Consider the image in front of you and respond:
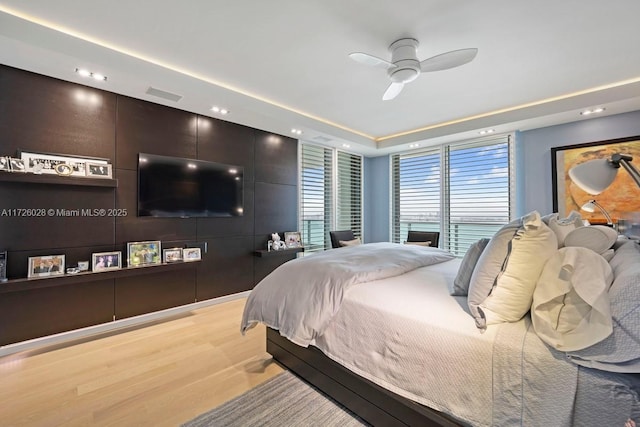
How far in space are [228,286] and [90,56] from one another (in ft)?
9.53

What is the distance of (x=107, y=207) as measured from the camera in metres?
2.99

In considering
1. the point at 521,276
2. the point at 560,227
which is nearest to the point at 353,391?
the point at 521,276

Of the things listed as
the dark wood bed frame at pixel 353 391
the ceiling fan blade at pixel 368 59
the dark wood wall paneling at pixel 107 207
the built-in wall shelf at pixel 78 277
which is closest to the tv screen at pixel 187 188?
the dark wood wall paneling at pixel 107 207

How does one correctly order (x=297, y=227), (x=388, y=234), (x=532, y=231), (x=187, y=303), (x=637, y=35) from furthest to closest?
1. (x=388, y=234)
2. (x=297, y=227)
3. (x=187, y=303)
4. (x=637, y=35)
5. (x=532, y=231)

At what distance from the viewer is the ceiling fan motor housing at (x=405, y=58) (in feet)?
7.84

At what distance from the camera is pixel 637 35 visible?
233cm

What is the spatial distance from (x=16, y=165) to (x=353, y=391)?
3.26 metres

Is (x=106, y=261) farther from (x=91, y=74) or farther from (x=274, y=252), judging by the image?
(x=274, y=252)

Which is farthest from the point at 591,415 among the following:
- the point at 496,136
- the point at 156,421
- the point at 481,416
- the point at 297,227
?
the point at 496,136

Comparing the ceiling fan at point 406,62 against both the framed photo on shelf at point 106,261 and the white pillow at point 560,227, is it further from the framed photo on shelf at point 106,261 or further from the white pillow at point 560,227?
the framed photo on shelf at point 106,261

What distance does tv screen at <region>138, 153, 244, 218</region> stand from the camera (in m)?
3.21

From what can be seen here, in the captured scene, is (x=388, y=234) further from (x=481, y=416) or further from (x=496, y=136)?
(x=481, y=416)

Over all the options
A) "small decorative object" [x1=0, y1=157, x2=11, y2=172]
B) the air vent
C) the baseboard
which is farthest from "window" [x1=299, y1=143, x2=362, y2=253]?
"small decorative object" [x1=0, y1=157, x2=11, y2=172]

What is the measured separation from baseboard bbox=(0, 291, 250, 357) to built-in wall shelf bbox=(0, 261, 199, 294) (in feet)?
1.73
